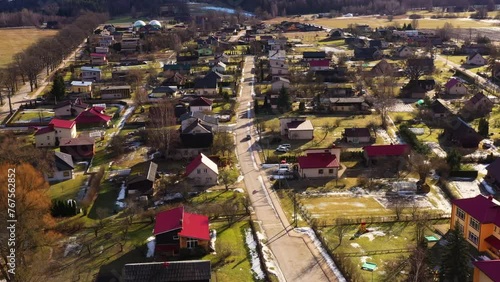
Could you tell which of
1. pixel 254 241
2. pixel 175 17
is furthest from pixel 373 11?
pixel 254 241

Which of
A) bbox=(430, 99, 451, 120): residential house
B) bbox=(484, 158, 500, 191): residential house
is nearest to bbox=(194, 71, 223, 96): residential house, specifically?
bbox=(430, 99, 451, 120): residential house

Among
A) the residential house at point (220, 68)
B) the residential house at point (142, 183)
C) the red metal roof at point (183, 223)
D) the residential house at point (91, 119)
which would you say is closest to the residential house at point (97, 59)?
the residential house at point (220, 68)

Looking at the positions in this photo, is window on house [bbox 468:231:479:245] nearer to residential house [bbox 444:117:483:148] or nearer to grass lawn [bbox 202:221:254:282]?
grass lawn [bbox 202:221:254:282]

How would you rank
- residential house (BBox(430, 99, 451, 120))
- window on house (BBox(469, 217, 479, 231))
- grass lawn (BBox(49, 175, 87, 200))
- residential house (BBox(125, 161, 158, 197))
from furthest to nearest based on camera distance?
1. residential house (BBox(430, 99, 451, 120))
2. grass lawn (BBox(49, 175, 87, 200))
3. residential house (BBox(125, 161, 158, 197))
4. window on house (BBox(469, 217, 479, 231))

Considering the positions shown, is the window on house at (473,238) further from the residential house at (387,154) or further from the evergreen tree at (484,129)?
the evergreen tree at (484,129)

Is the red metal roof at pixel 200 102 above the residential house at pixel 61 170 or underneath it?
above

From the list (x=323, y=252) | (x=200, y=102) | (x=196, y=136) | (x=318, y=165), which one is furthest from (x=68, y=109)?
(x=323, y=252)
